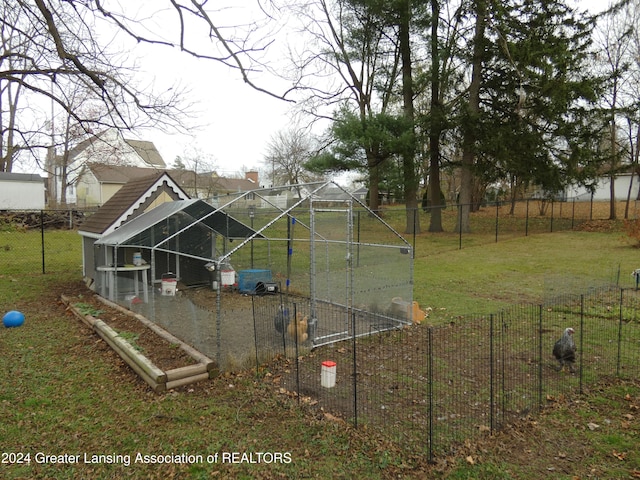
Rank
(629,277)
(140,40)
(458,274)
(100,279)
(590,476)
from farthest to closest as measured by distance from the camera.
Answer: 1. (458,274)
2. (629,277)
3. (100,279)
4. (140,40)
5. (590,476)

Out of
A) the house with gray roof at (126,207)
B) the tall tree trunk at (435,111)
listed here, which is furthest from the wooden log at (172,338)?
the tall tree trunk at (435,111)

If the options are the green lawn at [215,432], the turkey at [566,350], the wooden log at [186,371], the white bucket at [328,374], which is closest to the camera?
the green lawn at [215,432]

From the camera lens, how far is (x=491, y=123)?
20719 mm

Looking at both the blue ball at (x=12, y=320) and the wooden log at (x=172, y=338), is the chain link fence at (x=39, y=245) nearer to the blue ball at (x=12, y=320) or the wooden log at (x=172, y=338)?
the blue ball at (x=12, y=320)

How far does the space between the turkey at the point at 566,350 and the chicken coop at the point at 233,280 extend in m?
2.85

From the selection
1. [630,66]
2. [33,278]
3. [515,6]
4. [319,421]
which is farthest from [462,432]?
[630,66]

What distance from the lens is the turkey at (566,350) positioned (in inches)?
230

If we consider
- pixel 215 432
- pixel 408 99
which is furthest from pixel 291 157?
pixel 215 432

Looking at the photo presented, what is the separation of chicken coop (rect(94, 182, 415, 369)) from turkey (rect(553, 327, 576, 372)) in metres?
2.85

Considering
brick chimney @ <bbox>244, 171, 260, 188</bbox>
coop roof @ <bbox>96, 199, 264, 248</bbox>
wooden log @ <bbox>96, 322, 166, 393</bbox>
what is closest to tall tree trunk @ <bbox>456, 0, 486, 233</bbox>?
coop roof @ <bbox>96, 199, 264, 248</bbox>

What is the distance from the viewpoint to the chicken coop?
7.12m

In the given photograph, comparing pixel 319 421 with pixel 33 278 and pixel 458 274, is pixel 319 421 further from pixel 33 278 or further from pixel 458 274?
pixel 33 278

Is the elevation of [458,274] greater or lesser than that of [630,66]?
lesser

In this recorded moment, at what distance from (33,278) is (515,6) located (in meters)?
23.6
